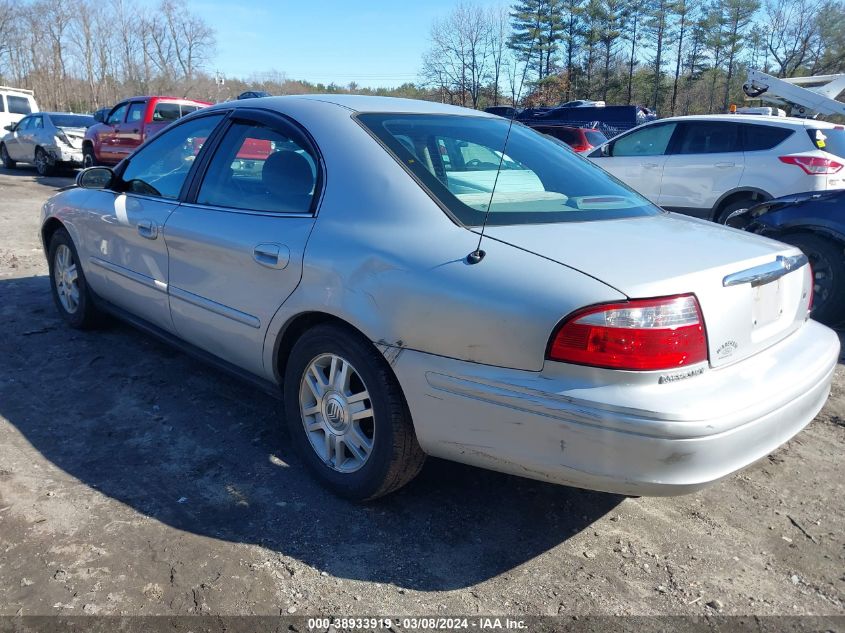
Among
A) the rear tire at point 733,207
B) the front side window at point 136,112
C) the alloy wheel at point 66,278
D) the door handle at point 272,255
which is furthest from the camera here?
the front side window at point 136,112

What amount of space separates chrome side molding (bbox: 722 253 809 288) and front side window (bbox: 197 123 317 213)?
168 cm

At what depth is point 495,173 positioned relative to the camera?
10.2 feet

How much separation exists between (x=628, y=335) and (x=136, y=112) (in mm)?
14806

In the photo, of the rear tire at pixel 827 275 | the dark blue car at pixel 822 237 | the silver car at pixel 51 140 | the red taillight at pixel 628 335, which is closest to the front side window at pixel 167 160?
the red taillight at pixel 628 335

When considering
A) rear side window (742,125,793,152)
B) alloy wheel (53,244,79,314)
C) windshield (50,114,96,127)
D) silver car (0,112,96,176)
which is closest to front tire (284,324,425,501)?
alloy wheel (53,244,79,314)

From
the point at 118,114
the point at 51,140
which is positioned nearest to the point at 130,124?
the point at 118,114

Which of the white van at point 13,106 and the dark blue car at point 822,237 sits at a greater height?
the white van at point 13,106

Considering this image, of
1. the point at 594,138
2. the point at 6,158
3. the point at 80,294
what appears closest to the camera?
the point at 80,294

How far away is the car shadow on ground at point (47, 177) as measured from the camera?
15484 millimetres

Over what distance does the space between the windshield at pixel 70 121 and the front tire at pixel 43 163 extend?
2.58 feet

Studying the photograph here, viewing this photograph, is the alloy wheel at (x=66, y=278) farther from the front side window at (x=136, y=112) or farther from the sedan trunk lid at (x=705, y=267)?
the front side window at (x=136, y=112)

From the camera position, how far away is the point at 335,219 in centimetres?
280

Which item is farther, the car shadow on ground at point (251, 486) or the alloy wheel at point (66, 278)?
the alloy wheel at point (66, 278)

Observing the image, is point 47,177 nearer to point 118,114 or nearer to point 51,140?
point 51,140
